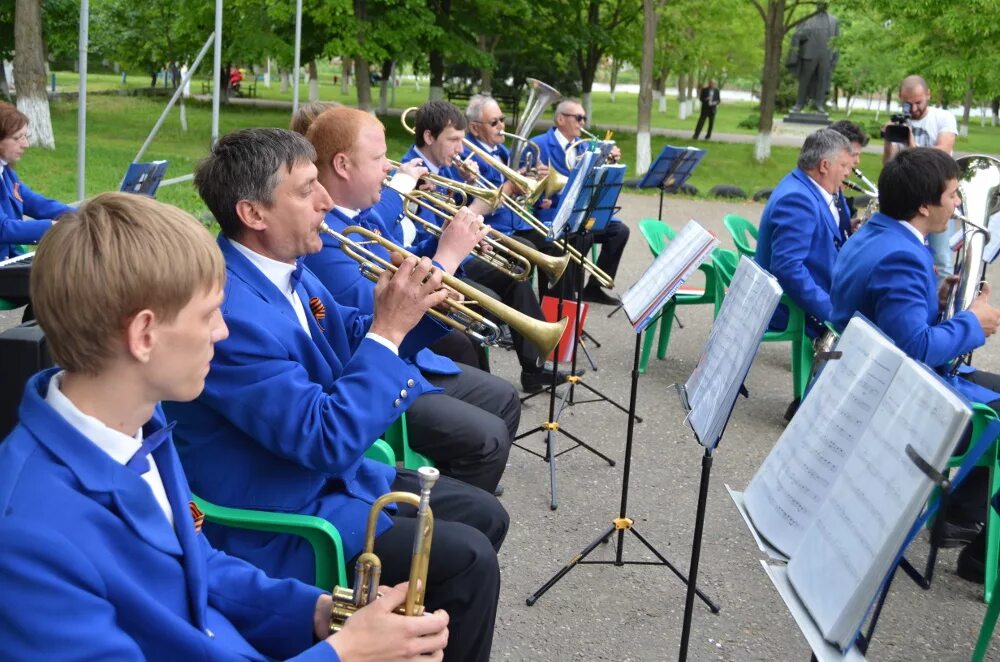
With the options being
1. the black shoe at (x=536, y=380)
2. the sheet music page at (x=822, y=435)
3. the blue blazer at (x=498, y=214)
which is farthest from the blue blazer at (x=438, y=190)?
the sheet music page at (x=822, y=435)

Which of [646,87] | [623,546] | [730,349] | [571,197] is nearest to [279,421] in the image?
[730,349]

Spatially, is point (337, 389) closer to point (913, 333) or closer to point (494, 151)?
point (913, 333)

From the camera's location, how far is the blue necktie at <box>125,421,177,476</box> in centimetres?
168

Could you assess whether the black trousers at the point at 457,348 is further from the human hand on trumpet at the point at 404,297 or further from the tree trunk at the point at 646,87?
the tree trunk at the point at 646,87

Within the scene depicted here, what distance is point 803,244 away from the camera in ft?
19.1

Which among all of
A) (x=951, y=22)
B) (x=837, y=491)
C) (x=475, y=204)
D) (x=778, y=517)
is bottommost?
(x=778, y=517)

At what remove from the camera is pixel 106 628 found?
1522mm

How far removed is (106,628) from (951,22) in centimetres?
1976

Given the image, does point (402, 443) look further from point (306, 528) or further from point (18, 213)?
point (18, 213)

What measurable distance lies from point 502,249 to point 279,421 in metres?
2.54

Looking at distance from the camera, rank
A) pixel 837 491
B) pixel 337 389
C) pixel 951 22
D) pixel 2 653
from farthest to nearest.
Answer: pixel 951 22
pixel 337 389
pixel 837 491
pixel 2 653

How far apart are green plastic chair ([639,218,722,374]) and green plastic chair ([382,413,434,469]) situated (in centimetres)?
321

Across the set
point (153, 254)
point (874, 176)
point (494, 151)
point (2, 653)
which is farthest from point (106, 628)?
point (874, 176)

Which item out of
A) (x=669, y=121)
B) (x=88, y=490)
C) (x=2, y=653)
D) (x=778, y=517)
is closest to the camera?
(x=2, y=653)
